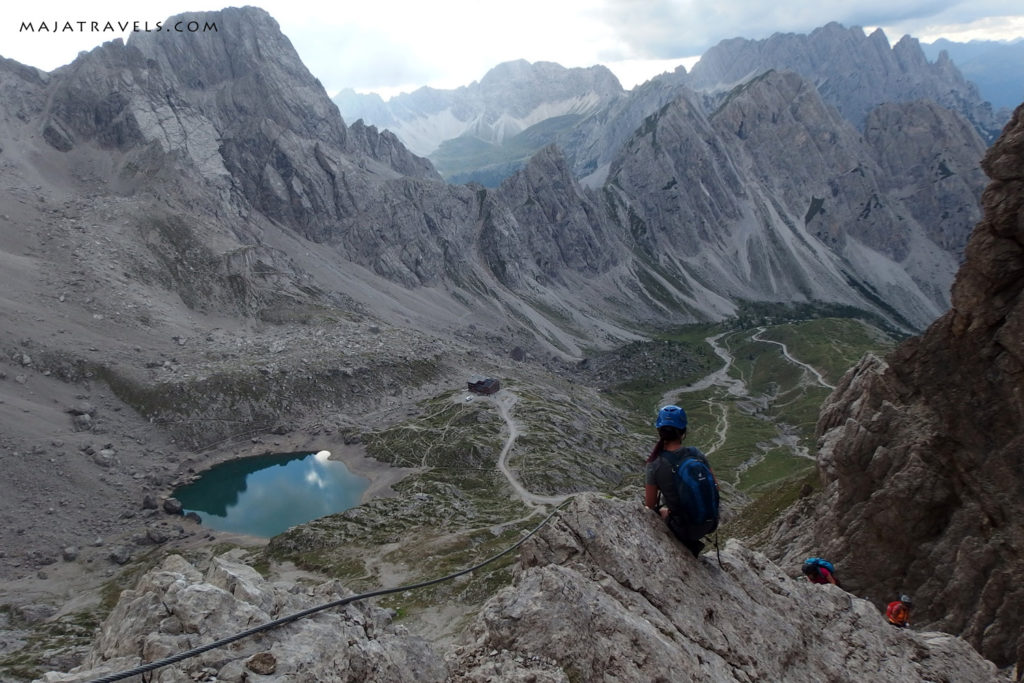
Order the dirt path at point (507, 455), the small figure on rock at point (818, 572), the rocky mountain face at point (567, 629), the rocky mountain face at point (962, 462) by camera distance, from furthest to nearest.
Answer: the dirt path at point (507, 455)
the rocky mountain face at point (962, 462)
the small figure on rock at point (818, 572)
the rocky mountain face at point (567, 629)

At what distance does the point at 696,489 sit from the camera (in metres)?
13.0

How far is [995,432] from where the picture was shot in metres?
26.5

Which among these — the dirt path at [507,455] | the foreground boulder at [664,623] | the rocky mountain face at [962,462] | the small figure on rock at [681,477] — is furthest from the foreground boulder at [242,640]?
the dirt path at [507,455]

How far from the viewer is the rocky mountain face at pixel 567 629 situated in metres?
11.1

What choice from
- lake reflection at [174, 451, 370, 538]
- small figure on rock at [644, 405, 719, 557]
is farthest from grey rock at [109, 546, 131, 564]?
small figure on rock at [644, 405, 719, 557]

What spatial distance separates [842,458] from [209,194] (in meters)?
171

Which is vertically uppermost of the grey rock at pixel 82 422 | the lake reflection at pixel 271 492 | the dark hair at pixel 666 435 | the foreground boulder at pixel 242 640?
the dark hair at pixel 666 435

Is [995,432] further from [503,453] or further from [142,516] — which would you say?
[142,516]

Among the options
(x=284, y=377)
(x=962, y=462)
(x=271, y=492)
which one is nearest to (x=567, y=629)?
(x=962, y=462)

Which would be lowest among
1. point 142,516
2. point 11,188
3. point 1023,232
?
point 142,516

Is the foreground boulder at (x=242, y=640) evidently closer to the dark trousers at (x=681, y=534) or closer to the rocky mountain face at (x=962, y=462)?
the dark trousers at (x=681, y=534)

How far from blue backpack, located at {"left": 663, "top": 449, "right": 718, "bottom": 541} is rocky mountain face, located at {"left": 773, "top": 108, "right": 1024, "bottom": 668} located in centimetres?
1535

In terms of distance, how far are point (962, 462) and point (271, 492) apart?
92.6m

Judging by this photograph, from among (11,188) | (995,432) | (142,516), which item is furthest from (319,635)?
(11,188)
